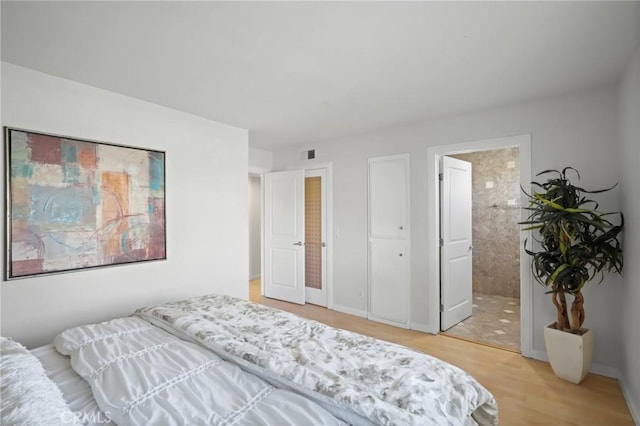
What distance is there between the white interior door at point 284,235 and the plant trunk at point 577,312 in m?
3.21

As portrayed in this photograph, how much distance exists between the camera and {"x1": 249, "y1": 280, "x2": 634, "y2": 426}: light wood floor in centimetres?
215

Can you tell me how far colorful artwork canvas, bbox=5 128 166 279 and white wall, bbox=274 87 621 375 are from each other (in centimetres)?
235

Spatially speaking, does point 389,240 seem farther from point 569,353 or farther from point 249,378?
point 249,378

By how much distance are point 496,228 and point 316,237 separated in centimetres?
306

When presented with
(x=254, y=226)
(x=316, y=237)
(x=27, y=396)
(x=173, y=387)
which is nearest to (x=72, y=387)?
(x=27, y=396)

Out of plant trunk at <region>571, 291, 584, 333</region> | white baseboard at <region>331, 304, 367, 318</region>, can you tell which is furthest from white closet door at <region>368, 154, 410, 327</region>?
plant trunk at <region>571, 291, 584, 333</region>

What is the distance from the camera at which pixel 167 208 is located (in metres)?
3.14

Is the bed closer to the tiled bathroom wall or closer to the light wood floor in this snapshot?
the light wood floor

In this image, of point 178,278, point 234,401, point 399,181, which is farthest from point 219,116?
point 234,401

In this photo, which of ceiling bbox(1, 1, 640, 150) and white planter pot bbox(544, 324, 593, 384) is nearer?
ceiling bbox(1, 1, 640, 150)

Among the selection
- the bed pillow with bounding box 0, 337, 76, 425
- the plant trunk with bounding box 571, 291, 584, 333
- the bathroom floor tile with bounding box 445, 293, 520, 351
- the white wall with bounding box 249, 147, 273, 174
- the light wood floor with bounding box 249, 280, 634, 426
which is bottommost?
the light wood floor with bounding box 249, 280, 634, 426

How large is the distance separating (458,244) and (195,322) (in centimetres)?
322

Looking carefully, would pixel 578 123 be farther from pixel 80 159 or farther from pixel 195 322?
pixel 80 159

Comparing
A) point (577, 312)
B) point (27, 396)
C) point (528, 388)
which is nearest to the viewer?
point (27, 396)
